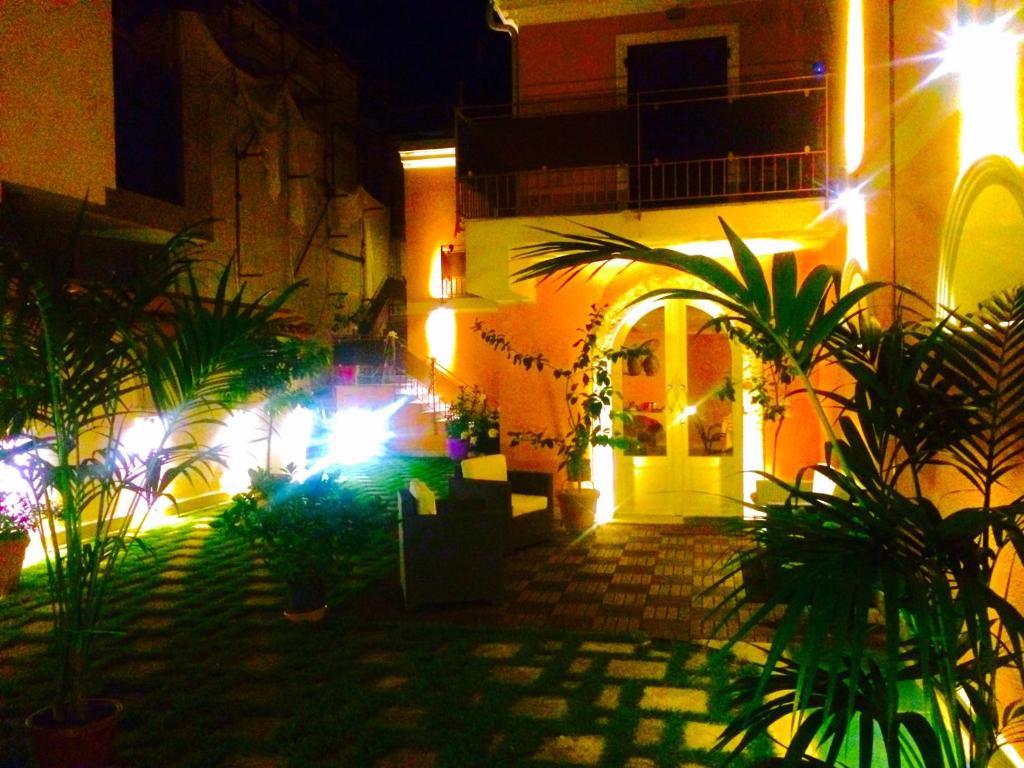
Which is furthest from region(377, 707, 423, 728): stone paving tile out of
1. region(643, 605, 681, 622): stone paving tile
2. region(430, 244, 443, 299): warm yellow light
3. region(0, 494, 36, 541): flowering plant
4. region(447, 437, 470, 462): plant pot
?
region(430, 244, 443, 299): warm yellow light

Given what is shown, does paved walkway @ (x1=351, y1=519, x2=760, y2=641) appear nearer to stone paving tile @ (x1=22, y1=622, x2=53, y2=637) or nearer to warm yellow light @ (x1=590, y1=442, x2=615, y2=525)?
warm yellow light @ (x1=590, y1=442, x2=615, y2=525)

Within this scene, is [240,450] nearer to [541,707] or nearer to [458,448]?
[458,448]

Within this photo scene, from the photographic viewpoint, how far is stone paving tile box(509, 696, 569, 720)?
4105 millimetres

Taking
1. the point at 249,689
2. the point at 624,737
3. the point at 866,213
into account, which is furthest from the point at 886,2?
the point at 249,689

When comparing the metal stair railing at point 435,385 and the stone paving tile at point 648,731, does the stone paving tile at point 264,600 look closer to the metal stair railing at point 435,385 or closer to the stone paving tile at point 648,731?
the stone paving tile at point 648,731

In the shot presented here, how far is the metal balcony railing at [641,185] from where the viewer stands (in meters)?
8.35

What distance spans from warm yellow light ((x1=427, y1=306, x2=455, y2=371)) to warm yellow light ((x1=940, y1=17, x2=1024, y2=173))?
12.9 metres

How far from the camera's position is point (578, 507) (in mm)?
8719

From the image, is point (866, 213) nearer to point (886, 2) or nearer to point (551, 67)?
point (886, 2)

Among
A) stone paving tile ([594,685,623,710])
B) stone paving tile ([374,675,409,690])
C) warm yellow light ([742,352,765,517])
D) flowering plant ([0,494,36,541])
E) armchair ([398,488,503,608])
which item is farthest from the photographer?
warm yellow light ([742,352,765,517])

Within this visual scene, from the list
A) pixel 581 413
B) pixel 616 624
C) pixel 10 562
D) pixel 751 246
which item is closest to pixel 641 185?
pixel 751 246

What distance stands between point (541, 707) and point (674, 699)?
0.73m

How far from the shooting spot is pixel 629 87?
9.42m

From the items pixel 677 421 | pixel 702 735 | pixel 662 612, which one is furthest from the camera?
pixel 677 421
